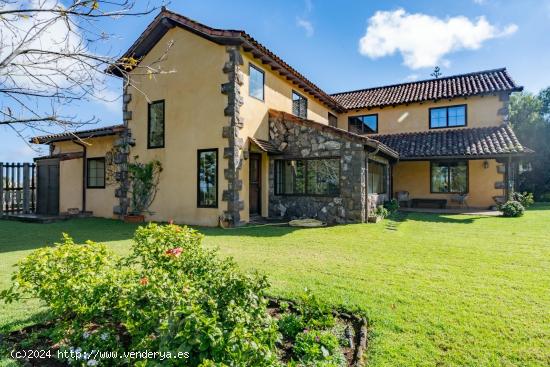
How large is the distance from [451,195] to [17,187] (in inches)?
833

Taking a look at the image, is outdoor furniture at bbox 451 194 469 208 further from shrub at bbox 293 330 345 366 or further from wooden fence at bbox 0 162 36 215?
wooden fence at bbox 0 162 36 215

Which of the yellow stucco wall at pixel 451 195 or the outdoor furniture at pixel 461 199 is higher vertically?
the yellow stucco wall at pixel 451 195

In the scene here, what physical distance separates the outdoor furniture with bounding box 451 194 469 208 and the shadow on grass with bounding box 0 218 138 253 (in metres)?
15.3

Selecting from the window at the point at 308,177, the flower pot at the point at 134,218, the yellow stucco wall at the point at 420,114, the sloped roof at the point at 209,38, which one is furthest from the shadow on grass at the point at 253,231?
the yellow stucco wall at the point at 420,114

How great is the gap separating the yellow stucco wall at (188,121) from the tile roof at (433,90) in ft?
35.7

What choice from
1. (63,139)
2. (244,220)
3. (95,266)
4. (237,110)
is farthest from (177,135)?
(95,266)

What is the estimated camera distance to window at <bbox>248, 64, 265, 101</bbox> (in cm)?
1133

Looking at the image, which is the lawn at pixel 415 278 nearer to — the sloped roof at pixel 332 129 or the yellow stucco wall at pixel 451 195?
the sloped roof at pixel 332 129

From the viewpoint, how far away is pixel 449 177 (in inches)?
665

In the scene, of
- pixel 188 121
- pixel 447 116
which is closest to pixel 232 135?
pixel 188 121

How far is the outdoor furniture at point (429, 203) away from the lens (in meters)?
16.5

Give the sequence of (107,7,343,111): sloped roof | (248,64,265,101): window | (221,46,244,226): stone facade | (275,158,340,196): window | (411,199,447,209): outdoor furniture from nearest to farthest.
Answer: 1. (107,7,343,111): sloped roof
2. (221,46,244,226): stone facade
3. (248,64,265,101): window
4. (275,158,340,196): window
5. (411,199,447,209): outdoor furniture

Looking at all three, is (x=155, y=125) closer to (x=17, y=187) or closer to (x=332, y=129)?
(x=332, y=129)

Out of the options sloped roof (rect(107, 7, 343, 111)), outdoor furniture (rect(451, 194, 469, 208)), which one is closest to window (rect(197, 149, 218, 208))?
sloped roof (rect(107, 7, 343, 111))
